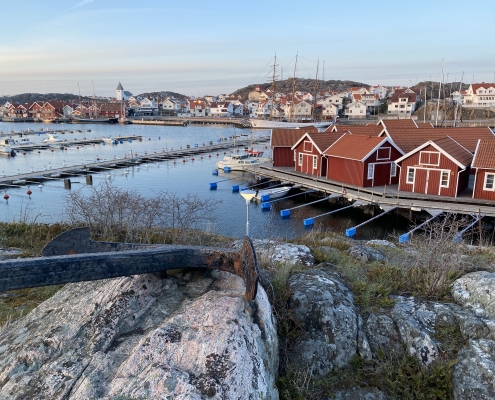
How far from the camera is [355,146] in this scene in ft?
80.4

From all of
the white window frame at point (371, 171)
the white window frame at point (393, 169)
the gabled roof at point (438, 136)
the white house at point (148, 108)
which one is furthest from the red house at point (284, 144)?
the white house at point (148, 108)

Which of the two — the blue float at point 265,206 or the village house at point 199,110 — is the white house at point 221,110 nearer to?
the village house at point 199,110

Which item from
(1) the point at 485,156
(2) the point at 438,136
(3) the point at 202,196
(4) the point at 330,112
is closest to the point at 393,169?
(2) the point at 438,136

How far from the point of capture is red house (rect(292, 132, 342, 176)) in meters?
27.1

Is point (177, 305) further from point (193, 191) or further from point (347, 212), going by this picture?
point (193, 191)

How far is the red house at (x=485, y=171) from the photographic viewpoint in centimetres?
1931

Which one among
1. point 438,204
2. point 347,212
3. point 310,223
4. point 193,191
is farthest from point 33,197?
point 438,204

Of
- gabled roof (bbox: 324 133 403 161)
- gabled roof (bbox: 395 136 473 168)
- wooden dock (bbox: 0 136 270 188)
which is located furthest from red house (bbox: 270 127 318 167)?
wooden dock (bbox: 0 136 270 188)

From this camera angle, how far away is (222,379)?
8.32ft

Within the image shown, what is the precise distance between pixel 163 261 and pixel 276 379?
56.1 inches

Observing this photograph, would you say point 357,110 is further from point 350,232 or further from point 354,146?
point 350,232

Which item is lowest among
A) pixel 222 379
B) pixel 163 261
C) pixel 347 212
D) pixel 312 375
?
pixel 347 212

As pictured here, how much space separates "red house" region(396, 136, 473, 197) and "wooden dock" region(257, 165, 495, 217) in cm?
65

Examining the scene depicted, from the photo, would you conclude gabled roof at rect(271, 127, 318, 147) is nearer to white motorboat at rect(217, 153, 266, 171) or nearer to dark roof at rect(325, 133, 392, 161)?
white motorboat at rect(217, 153, 266, 171)
